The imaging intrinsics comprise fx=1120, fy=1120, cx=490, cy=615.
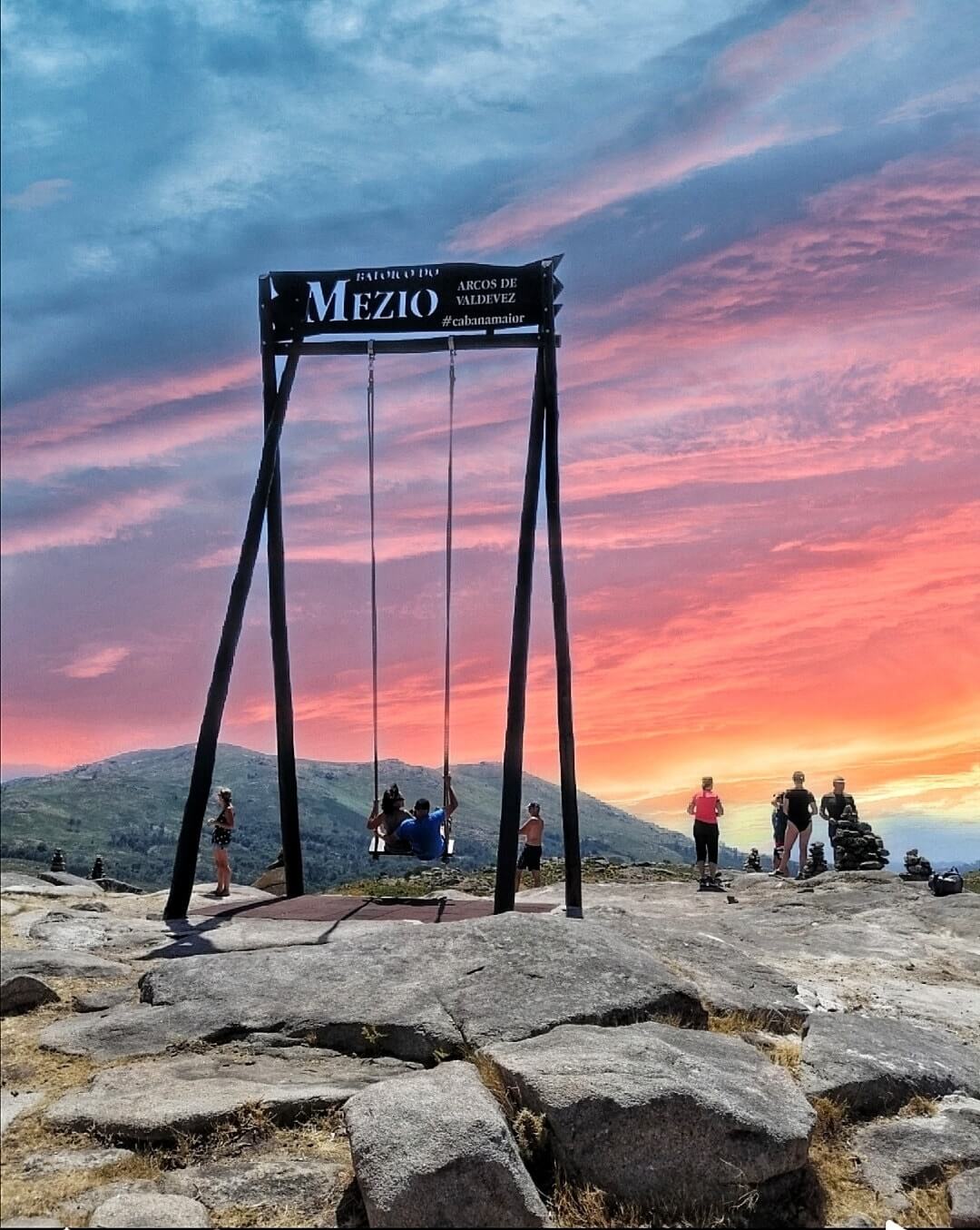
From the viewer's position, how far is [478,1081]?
7.25m

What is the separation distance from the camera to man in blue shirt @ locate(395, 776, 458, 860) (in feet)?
54.9

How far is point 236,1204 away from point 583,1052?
2406 mm

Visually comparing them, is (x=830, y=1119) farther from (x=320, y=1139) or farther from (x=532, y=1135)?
(x=320, y=1139)

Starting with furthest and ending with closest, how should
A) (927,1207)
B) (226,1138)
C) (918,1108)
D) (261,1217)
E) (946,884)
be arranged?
(946,884), (918,1108), (226,1138), (927,1207), (261,1217)

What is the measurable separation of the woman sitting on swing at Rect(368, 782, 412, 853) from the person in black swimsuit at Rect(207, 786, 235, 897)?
2.81 meters

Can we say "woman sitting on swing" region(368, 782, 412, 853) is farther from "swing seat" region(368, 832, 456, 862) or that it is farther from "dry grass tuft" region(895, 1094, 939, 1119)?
"dry grass tuft" region(895, 1094, 939, 1119)

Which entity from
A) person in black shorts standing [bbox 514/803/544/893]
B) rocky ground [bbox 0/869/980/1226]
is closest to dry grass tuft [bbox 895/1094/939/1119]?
rocky ground [bbox 0/869/980/1226]

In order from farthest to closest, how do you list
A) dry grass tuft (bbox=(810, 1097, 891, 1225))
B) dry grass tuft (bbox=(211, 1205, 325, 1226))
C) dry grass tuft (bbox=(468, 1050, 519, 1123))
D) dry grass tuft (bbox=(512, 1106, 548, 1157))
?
dry grass tuft (bbox=(468, 1050, 519, 1123)) → dry grass tuft (bbox=(810, 1097, 891, 1225)) → dry grass tuft (bbox=(512, 1106, 548, 1157)) → dry grass tuft (bbox=(211, 1205, 325, 1226))

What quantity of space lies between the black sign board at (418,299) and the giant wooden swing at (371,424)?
0.01m

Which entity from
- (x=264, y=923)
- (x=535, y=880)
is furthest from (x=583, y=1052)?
(x=535, y=880)

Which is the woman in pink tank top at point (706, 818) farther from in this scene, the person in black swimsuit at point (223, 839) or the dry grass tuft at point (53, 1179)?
the dry grass tuft at point (53, 1179)

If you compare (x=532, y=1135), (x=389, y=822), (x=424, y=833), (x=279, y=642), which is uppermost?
(x=279, y=642)

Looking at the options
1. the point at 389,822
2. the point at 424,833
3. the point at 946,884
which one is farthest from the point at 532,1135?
the point at 946,884

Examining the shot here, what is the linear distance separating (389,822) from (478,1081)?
1008 centimetres
